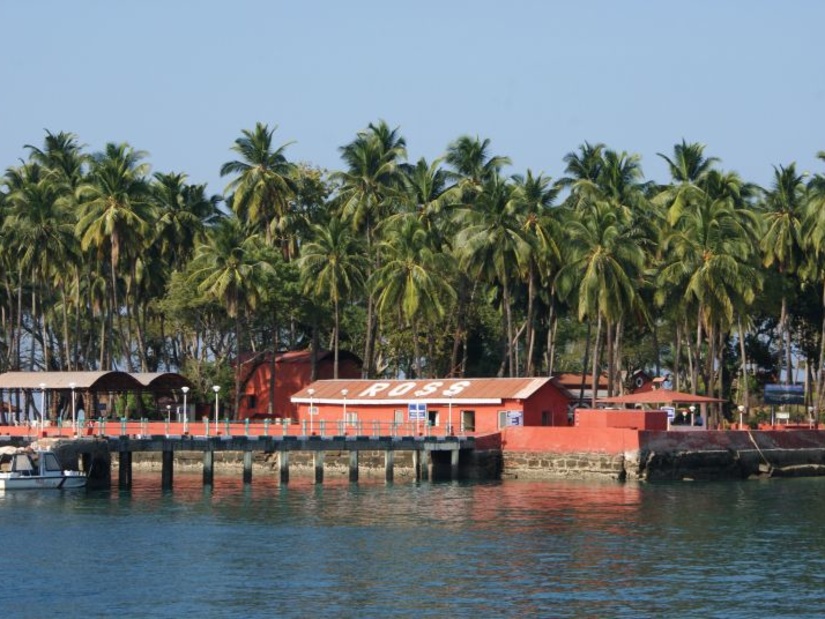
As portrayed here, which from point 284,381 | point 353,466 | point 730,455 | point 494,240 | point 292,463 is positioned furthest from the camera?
point 284,381

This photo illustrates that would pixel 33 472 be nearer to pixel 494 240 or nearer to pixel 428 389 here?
pixel 428 389

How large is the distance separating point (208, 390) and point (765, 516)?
58.6m

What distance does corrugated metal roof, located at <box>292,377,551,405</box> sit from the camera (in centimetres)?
9362

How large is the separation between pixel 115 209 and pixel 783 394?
4693 centimetres

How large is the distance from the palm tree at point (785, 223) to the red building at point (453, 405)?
82.3 feet

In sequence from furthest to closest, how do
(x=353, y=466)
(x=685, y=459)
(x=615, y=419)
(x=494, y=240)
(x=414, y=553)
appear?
(x=494, y=240) → (x=615, y=419) → (x=685, y=459) → (x=353, y=466) → (x=414, y=553)

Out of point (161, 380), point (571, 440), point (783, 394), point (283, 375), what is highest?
point (283, 375)

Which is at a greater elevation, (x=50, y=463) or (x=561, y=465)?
(x=50, y=463)

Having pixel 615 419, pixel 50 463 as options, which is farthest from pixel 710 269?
pixel 50 463

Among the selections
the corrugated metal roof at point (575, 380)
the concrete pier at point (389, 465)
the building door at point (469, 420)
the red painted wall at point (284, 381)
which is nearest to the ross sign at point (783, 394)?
the building door at point (469, 420)

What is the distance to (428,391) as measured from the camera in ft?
317

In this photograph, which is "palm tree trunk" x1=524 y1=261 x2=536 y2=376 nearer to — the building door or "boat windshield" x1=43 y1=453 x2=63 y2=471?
the building door

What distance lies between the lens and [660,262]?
108m

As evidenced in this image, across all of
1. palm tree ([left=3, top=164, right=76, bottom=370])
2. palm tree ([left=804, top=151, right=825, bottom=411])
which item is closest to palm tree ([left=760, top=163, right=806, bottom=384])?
palm tree ([left=804, top=151, right=825, bottom=411])
